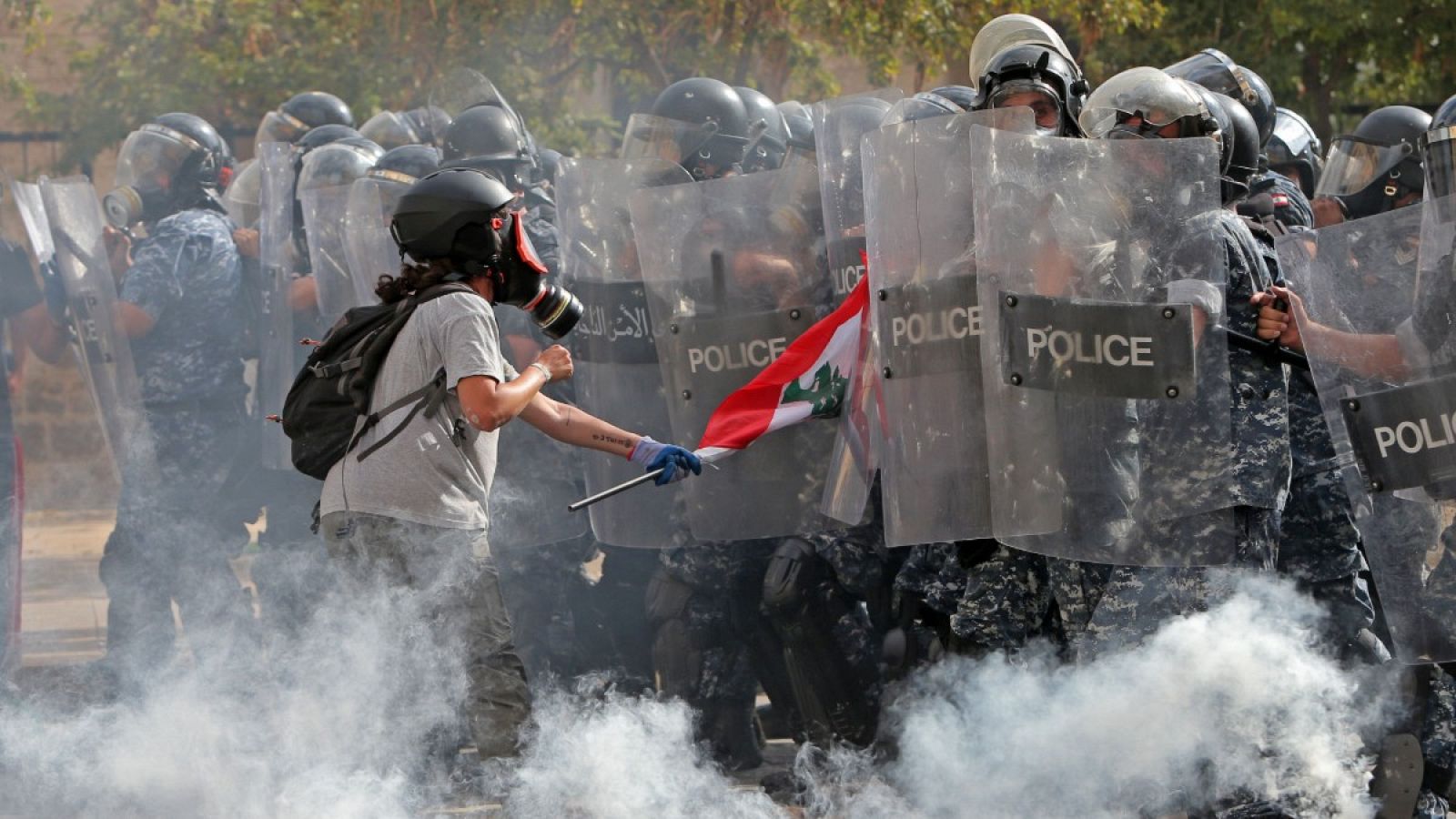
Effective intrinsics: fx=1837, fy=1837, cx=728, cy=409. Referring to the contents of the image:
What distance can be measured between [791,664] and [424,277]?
191cm

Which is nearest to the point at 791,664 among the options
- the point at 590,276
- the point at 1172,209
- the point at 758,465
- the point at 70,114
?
the point at 758,465

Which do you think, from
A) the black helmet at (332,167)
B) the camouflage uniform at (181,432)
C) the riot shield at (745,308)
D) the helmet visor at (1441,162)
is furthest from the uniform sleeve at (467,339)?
the camouflage uniform at (181,432)

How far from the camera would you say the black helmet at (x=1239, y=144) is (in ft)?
16.5

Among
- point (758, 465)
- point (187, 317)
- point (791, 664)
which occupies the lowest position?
point (791, 664)

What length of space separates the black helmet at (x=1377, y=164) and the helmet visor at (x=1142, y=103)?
4.86 feet

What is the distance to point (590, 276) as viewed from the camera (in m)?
5.72

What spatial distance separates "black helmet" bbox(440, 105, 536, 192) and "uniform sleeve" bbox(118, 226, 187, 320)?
1244 millimetres

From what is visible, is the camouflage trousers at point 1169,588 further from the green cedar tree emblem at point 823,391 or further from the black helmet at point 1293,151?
the black helmet at point 1293,151

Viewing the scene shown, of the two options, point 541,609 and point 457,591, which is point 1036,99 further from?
point 541,609

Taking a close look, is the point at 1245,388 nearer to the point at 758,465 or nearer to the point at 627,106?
the point at 758,465

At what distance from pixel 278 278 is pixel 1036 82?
11.6 feet

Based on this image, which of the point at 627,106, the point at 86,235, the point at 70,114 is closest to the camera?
the point at 86,235

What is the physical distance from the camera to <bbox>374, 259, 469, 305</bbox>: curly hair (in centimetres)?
455

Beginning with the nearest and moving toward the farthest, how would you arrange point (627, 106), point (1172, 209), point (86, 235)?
point (1172, 209) < point (86, 235) < point (627, 106)
